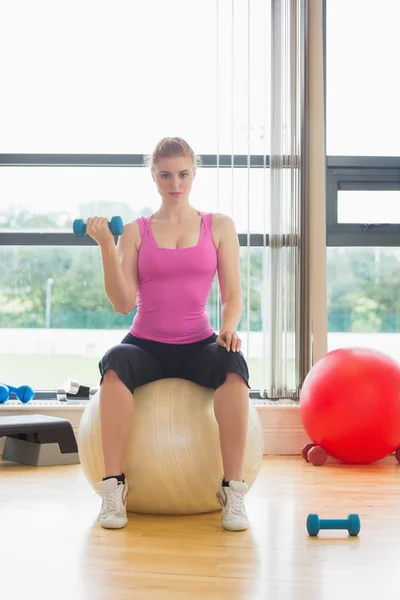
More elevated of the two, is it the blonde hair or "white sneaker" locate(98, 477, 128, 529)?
the blonde hair

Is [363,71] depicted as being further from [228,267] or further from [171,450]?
[171,450]

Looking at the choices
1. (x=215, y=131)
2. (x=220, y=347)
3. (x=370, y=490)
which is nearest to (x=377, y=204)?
(x=215, y=131)

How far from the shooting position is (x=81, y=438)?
2.59 m

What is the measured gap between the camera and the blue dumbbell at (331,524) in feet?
7.23

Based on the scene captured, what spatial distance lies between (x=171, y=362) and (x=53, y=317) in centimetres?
179

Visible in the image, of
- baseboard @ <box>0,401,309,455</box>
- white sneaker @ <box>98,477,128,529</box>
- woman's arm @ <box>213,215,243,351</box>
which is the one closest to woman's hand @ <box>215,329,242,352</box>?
woman's arm @ <box>213,215,243,351</box>

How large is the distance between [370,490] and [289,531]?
30.2 inches

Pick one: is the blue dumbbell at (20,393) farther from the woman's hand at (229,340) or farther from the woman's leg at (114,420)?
the woman's hand at (229,340)

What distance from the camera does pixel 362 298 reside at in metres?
4.24

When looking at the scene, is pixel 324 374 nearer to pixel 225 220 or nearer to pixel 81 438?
pixel 225 220

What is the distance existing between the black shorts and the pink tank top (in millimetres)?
29

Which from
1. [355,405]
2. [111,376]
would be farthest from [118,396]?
[355,405]

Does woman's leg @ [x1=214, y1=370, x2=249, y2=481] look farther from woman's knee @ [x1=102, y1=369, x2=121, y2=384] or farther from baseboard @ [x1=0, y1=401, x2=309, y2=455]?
baseboard @ [x1=0, y1=401, x2=309, y2=455]

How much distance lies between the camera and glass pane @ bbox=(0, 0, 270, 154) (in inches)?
164
